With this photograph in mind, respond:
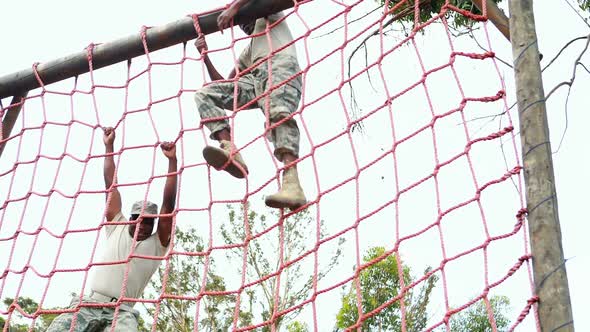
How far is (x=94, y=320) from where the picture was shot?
10.8ft

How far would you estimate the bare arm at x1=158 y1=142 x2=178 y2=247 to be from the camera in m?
3.38

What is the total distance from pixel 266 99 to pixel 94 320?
3.60 ft

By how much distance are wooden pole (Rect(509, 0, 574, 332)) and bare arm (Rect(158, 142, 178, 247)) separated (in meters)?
1.56

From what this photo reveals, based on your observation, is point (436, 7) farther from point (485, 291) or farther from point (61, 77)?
point (485, 291)

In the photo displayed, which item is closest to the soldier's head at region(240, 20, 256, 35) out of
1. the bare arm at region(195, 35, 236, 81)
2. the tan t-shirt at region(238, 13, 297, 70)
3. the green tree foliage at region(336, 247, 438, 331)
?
the tan t-shirt at region(238, 13, 297, 70)

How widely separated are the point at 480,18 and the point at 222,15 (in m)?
1.09

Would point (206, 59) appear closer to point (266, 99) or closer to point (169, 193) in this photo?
point (266, 99)

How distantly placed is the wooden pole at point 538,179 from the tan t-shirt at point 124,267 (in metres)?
1.74

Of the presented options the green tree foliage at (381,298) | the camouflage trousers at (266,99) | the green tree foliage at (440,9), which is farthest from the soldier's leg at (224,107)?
the green tree foliage at (381,298)

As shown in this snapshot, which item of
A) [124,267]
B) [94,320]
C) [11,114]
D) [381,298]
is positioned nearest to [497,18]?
[124,267]

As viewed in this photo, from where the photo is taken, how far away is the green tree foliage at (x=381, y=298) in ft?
33.2

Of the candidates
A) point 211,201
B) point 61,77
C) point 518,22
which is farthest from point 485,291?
point 61,77

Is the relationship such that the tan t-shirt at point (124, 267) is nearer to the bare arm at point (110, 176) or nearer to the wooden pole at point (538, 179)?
the bare arm at point (110, 176)

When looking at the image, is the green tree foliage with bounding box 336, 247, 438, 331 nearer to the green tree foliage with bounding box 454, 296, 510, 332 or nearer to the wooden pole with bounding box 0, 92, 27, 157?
the green tree foliage with bounding box 454, 296, 510, 332
